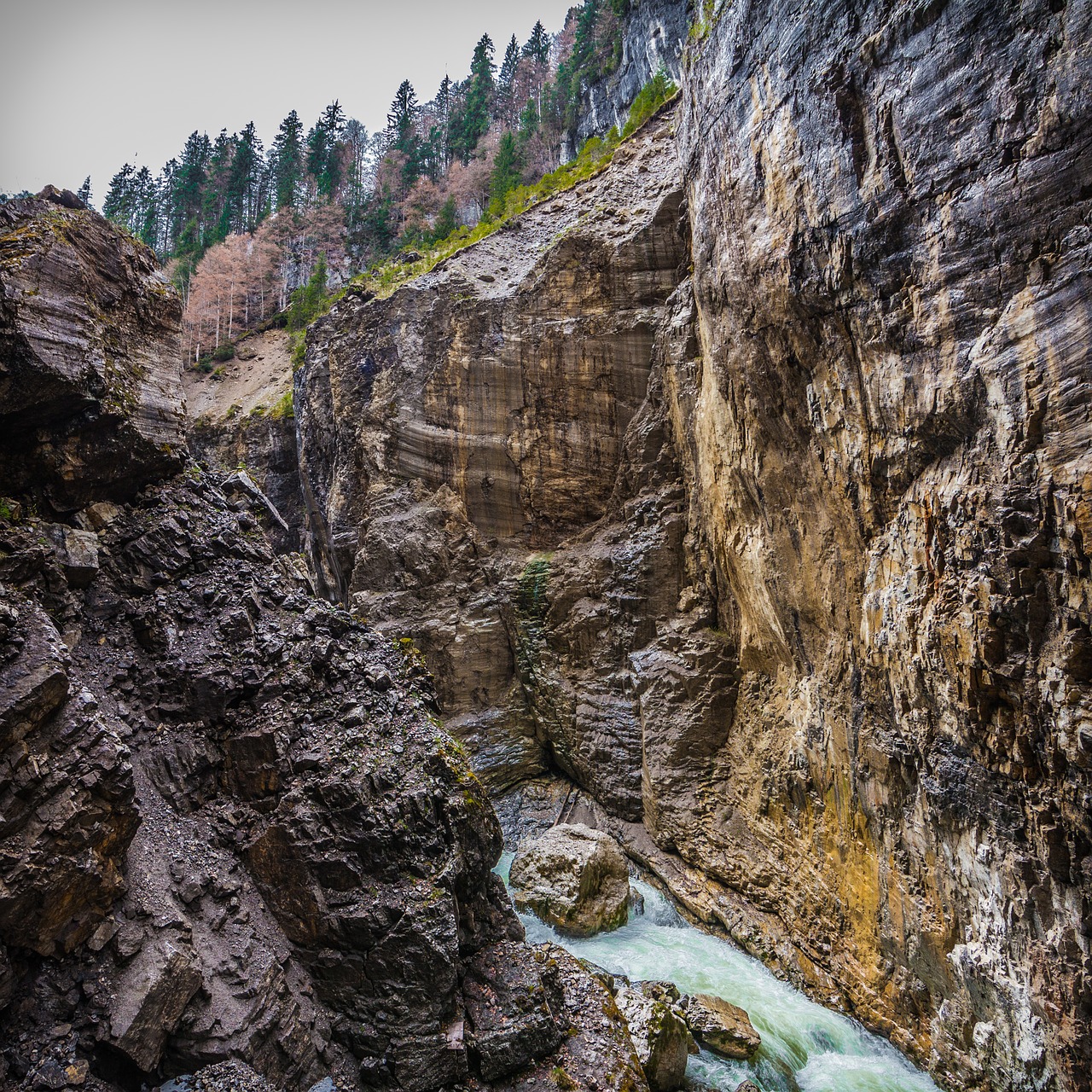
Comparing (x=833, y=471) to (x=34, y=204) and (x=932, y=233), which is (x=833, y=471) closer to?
(x=932, y=233)

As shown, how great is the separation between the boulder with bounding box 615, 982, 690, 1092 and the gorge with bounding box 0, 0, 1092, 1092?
0.47 m

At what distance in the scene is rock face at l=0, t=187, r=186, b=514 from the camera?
27.1 feet

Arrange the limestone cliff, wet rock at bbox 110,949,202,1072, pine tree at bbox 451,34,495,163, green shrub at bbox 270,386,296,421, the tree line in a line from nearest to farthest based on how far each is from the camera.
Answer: wet rock at bbox 110,949,202,1072, the limestone cliff, green shrub at bbox 270,386,296,421, the tree line, pine tree at bbox 451,34,495,163

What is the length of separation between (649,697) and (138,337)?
11745 mm

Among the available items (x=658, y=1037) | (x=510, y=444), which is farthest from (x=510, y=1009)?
(x=510, y=444)

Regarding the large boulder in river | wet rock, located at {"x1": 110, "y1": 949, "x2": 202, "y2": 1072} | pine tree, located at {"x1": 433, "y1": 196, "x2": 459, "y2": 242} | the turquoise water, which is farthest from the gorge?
pine tree, located at {"x1": 433, "y1": 196, "x2": 459, "y2": 242}

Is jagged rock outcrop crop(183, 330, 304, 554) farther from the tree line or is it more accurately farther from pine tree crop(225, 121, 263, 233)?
pine tree crop(225, 121, 263, 233)

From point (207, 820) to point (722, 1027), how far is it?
7596 millimetres

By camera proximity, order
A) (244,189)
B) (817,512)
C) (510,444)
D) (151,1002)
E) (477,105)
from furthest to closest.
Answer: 1. (244,189)
2. (477,105)
3. (510,444)
4. (817,512)
5. (151,1002)

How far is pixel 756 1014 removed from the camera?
33.6 feet

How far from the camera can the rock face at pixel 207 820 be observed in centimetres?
607

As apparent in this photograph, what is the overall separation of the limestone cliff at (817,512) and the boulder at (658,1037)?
2868mm

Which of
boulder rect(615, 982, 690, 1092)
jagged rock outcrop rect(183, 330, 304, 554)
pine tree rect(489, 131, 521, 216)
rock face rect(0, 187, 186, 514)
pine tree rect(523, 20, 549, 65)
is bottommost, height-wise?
boulder rect(615, 982, 690, 1092)

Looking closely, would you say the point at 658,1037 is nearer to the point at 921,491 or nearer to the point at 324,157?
the point at 921,491
